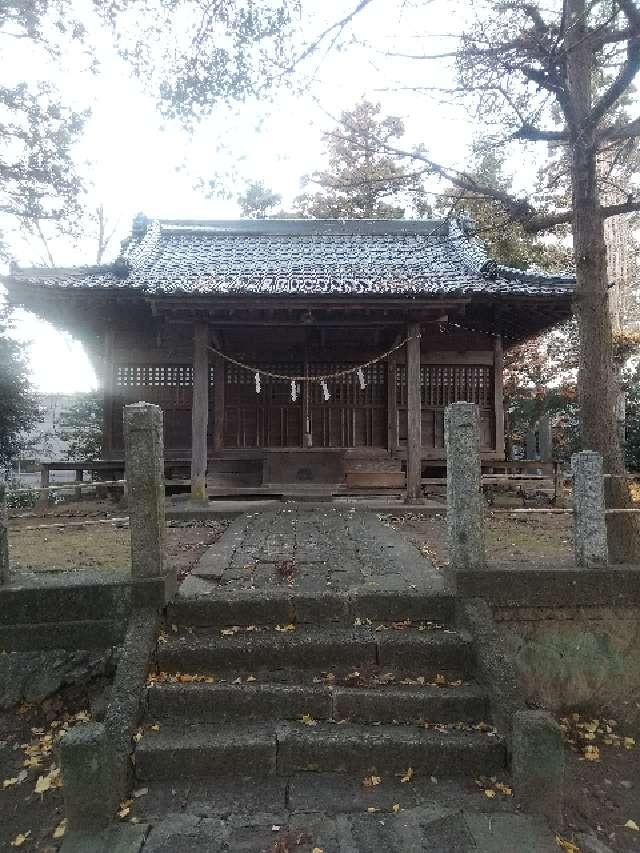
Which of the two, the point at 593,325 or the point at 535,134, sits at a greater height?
the point at 535,134

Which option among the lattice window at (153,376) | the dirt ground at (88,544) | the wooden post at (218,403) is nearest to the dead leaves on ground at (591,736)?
the dirt ground at (88,544)

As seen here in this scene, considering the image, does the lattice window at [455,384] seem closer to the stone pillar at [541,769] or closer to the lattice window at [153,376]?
the lattice window at [153,376]

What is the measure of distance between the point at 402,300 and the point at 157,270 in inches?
204

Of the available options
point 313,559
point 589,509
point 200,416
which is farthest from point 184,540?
point 589,509

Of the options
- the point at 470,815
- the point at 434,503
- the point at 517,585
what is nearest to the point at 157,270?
the point at 434,503

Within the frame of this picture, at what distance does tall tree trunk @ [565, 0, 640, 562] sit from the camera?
5.64 m

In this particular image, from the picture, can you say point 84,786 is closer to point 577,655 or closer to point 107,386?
point 577,655

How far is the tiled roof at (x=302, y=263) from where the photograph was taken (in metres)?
10.2

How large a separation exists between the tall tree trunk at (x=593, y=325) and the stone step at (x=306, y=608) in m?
2.29

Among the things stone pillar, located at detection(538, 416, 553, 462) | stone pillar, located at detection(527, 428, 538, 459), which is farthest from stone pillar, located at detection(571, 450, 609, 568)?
stone pillar, located at detection(527, 428, 538, 459)

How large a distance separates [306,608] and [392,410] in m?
7.68

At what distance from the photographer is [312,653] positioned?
4.21 meters

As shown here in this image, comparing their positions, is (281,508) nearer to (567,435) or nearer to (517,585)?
(517,585)

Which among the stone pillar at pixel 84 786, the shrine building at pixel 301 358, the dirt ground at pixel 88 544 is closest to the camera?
the stone pillar at pixel 84 786
